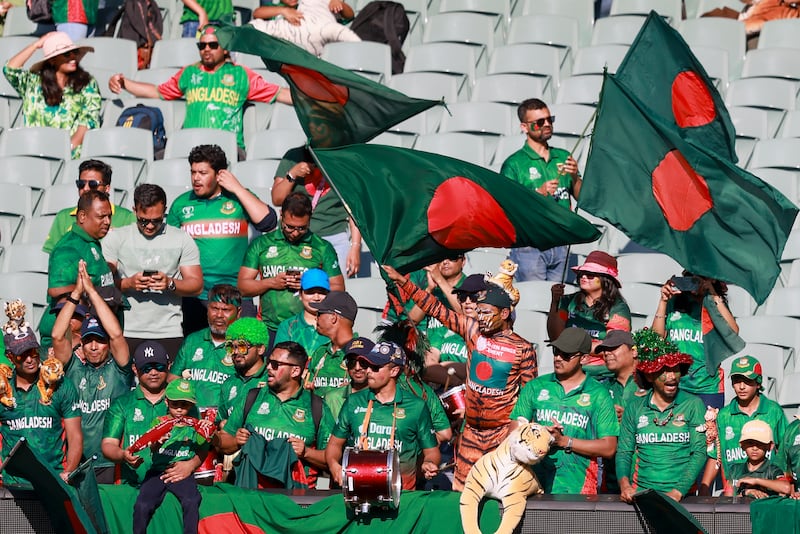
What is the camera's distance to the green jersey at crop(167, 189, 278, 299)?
1253cm

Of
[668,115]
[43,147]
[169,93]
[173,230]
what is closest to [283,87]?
[169,93]

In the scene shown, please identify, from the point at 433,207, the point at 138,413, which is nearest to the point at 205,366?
the point at 138,413

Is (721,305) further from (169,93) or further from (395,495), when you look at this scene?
(169,93)

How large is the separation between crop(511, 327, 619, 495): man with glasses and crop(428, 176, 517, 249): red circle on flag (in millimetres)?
900

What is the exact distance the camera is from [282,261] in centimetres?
1218

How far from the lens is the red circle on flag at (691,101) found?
11914 millimetres

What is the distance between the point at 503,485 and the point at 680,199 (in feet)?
7.23

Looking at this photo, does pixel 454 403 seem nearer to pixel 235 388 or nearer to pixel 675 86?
pixel 235 388

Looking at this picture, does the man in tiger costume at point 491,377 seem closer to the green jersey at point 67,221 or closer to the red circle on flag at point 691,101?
the red circle on flag at point 691,101

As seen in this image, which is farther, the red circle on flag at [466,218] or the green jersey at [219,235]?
the green jersey at [219,235]

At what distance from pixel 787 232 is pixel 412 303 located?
7.55 ft

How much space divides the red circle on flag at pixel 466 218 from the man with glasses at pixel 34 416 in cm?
Answer: 240

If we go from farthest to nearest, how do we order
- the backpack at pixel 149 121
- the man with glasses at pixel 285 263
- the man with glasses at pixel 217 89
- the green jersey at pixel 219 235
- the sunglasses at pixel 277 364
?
the backpack at pixel 149 121 → the man with glasses at pixel 217 89 → the green jersey at pixel 219 235 → the man with glasses at pixel 285 263 → the sunglasses at pixel 277 364

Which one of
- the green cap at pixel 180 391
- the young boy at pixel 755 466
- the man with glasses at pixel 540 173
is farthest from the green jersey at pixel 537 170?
the green cap at pixel 180 391
